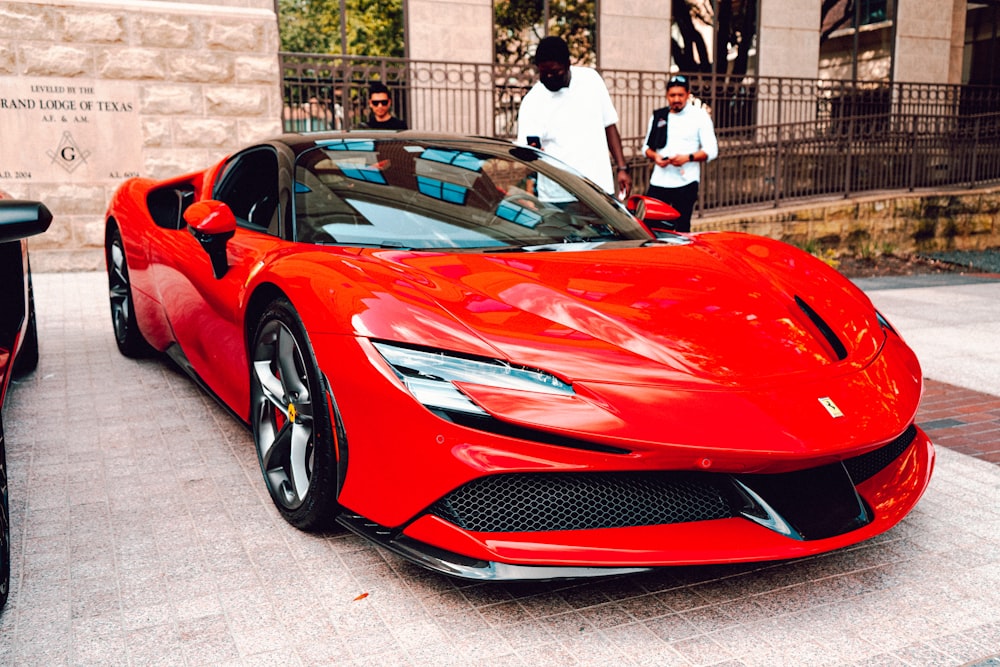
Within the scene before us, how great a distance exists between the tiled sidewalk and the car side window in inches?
117

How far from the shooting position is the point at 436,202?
3.54 metres

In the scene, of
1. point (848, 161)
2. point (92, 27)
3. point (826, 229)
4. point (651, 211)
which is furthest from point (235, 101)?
point (848, 161)

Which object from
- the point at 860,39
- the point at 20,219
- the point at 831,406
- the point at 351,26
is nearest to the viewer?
the point at 20,219

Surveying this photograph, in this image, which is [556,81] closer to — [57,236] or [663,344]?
[663,344]

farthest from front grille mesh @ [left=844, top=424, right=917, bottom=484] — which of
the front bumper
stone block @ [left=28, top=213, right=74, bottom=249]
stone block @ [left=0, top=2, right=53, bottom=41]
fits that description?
stone block @ [left=0, top=2, right=53, bottom=41]

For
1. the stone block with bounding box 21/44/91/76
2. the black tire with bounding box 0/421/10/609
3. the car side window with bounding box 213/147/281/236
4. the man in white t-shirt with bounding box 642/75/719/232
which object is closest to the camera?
the black tire with bounding box 0/421/10/609

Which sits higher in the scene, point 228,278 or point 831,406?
point 228,278

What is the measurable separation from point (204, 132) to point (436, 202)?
7065 mm

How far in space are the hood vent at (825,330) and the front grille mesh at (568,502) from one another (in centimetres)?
73

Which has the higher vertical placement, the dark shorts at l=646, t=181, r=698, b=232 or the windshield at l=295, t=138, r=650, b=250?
the windshield at l=295, t=138, r=650, b=250

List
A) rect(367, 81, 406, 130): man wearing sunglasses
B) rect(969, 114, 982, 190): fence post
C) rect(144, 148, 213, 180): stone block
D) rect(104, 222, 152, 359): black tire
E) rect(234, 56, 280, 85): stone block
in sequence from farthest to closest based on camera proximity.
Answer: rect(969, 114, 982, 190): fence post < rect(234, 56, 280, 85): stone block < rect(144, 148, 213, 180): stone block < rect(367, 81, 406, 130): man wearing sunglasses < rect(104, 222, 152, 359): black tire

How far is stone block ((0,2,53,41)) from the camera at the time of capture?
8.87m

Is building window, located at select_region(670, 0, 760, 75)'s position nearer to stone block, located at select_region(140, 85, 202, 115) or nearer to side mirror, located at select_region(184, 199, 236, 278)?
stone block, located at select_region(140, 85, 202, 115)

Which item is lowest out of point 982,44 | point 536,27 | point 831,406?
point 831,406
